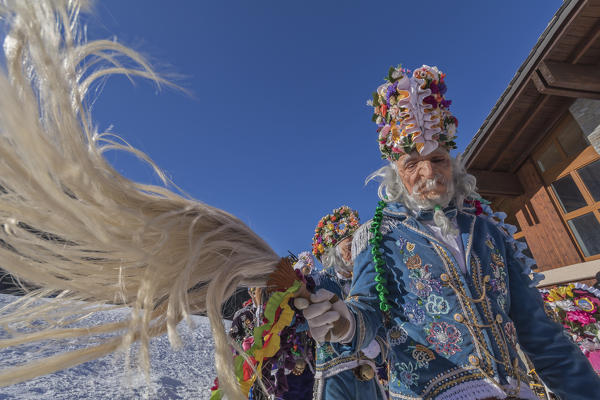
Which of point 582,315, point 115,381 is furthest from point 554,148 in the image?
point 115,381

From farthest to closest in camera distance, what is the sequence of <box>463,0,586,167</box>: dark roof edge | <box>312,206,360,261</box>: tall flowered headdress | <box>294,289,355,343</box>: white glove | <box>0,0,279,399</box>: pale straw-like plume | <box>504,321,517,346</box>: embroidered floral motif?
Answer: 1. <box>312,206,360,261</box>: tall flowered headdress
2. <box>463,0,586,167</box>: dark roof edge
3. <box>504,321,517,346</box>: embroidered floral motif
4. <box>294,289,355,343</box>: white glove
5. <box>0,0,279,399</box>: pale straw-like plume

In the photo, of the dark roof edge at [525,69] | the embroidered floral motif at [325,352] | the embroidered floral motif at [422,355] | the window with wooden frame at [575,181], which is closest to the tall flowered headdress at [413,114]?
the embroidered floral motif at [422,355]

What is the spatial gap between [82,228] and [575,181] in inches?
282

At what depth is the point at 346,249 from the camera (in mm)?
4207

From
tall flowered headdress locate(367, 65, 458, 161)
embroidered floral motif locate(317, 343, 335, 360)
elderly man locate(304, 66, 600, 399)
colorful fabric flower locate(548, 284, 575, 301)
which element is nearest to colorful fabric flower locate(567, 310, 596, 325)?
colorful fabric flower locate(548, 284, 575, 301)

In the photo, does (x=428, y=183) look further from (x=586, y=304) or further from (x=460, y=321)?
(x=586, y=304)

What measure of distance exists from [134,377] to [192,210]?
54 centimetres

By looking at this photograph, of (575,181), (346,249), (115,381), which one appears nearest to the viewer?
(115,381)

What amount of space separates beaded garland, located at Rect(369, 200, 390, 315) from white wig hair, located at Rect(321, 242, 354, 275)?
2198mm

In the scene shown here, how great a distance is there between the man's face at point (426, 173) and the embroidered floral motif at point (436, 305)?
0.59m

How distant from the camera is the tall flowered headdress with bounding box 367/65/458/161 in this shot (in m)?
1.87

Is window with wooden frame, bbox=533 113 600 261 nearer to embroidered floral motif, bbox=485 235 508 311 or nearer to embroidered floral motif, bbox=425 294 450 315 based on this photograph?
embroidered floral motif, bbox=485 235 508 311

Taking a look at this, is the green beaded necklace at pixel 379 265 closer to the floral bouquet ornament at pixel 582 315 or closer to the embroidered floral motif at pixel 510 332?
the embroidered floral motif at pixel 510 332

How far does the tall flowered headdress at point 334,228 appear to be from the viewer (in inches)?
187
